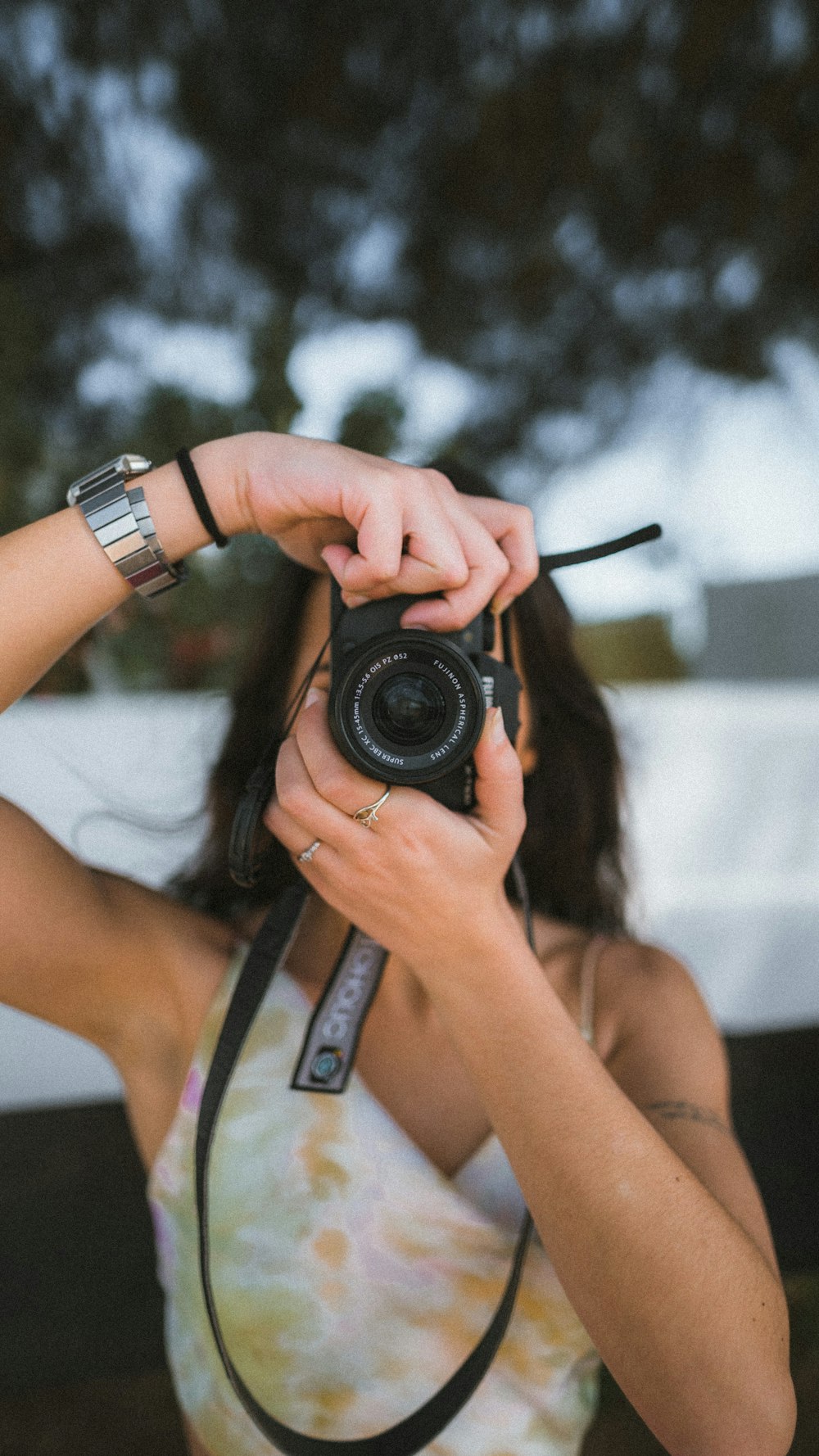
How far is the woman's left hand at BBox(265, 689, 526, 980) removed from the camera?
0.49m

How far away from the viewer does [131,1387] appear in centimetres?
70

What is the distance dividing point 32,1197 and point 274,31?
1.88 m

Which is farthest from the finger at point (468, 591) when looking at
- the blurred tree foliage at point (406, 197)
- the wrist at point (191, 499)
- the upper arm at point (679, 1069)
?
the blurred tree foliage at point (406, 197)

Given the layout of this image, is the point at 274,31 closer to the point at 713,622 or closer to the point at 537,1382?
the point at 713,622

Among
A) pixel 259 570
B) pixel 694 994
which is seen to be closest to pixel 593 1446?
pixel 694 994

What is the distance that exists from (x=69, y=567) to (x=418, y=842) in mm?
229

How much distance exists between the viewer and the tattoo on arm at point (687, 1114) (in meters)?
0.61

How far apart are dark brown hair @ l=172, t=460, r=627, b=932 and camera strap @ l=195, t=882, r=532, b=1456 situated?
14cm

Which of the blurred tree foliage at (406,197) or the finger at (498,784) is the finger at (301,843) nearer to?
the finger at (498,784)

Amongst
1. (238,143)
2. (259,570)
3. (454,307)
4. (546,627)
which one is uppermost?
(238,143)

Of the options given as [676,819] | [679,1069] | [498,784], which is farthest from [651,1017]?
[676,819]

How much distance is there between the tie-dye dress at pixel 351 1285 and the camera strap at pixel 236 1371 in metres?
0.03

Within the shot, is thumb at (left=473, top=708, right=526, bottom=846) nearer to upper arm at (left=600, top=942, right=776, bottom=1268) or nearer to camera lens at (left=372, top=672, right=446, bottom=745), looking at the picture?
camera lens at (left=372, top=672, right=446, bottom=745)

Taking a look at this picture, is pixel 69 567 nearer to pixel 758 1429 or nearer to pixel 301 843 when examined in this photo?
pixel 301 843
